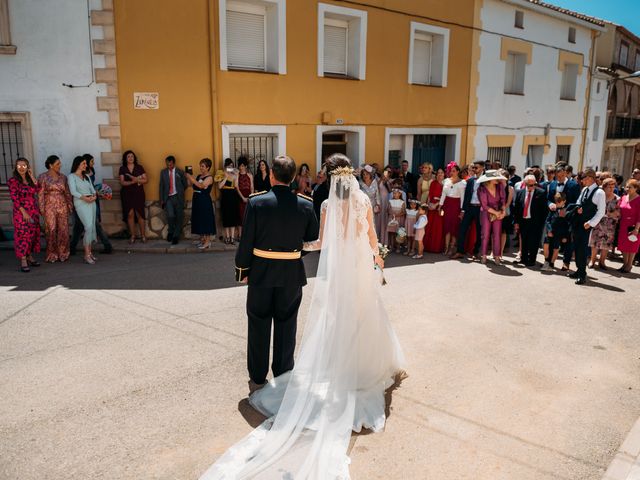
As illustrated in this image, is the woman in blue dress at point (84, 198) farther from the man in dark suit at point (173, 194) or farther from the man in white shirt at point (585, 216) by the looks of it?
the man in white shirt at point (585, 216)

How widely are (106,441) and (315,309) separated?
77.0 inches

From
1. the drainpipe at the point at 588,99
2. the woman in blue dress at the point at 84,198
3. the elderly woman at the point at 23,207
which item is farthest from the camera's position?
the drainpipe at the point at 588,99

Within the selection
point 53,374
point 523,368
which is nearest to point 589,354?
point 523,368

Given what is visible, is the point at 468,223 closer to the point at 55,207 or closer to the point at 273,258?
the point at 273,258

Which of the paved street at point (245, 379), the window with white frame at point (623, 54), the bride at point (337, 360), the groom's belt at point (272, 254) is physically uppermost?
the window with white frame at point (623, 54)

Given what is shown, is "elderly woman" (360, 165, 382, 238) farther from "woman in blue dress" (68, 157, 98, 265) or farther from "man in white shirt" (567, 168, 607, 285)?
"woman in blue dress" (68, 157, 98, 265)

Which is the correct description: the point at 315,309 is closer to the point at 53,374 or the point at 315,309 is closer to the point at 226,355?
the point at 226,355

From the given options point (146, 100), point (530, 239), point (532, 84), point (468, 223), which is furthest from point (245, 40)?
point (532, 84)

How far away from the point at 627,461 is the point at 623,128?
28.4 m

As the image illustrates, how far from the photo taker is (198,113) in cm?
1111

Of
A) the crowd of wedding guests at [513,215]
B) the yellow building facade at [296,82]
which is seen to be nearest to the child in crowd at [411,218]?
the crowd of wedding guests at [513,215]

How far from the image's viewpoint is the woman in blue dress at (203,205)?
1059 centimetres

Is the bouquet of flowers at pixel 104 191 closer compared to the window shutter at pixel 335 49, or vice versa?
the bouquet of flowers at pixel 104 191

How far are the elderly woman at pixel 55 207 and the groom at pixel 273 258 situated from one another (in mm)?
6143
